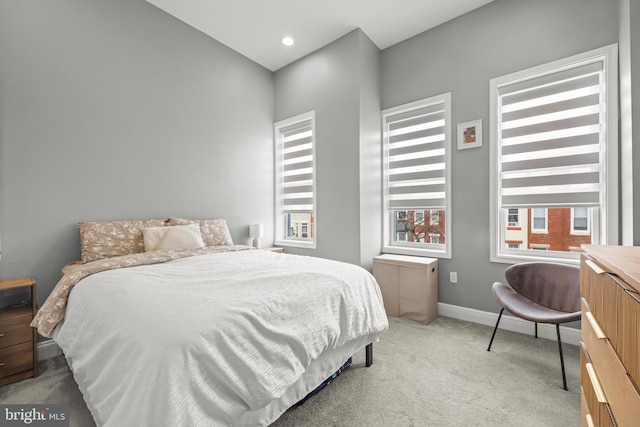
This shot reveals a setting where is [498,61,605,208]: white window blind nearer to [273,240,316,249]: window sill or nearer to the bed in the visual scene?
the bed

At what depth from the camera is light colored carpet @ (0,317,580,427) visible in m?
1.58

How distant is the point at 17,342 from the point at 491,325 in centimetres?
384

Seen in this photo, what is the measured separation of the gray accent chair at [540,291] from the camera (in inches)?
85.0

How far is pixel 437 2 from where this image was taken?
9.54ft

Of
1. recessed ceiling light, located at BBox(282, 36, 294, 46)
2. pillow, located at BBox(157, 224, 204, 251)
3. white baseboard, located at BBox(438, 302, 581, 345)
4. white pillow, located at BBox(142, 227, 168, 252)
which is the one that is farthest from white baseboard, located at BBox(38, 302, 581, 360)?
recessed ceiling light, located at BBox(282, 36, 294, 46)

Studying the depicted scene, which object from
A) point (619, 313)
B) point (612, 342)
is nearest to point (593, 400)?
point (612, 342)

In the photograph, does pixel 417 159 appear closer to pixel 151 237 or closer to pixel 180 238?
pixel 180 238

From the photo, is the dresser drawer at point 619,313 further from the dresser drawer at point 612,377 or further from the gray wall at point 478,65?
the gray wall at point 478,65

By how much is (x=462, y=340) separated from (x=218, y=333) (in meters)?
2.28

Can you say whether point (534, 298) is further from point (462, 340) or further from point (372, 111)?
point (372, 111)

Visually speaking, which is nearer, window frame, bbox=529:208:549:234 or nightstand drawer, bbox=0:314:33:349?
nightstand drawer, bbox=0:314:33:349

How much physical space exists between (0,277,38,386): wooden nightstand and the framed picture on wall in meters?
3.86

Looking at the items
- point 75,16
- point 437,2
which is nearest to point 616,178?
point 437,2

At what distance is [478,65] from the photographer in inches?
116
